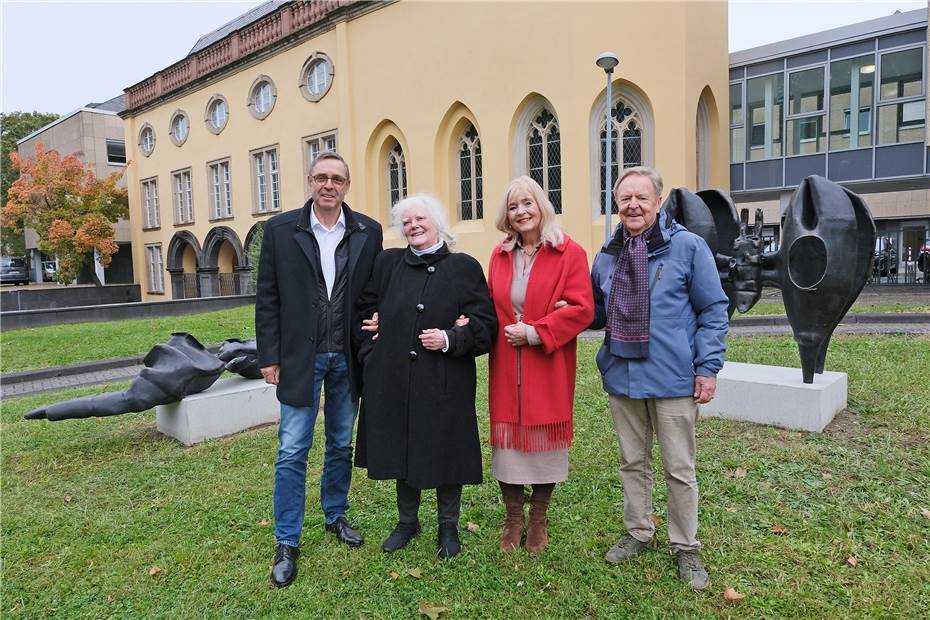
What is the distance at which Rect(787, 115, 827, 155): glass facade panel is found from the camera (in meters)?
18.4

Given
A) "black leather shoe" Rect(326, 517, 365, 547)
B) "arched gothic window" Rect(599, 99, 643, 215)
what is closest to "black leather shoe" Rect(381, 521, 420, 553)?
"black leather shoe" Rect(326, 517, 365, 547)

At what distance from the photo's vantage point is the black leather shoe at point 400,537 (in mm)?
3527

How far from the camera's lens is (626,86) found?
15.7 m

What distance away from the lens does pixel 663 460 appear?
3182 millimetres

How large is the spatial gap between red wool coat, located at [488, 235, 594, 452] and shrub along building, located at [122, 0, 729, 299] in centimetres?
1319

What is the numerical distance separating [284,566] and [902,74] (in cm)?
2076

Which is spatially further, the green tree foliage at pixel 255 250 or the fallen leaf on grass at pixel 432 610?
the green tree foliage at pixel 255 250

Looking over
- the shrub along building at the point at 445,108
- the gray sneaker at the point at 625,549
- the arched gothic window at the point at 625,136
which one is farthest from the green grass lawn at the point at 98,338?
the gray sneaker at the point at 625,549

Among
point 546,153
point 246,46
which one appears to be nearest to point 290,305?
point 546,153

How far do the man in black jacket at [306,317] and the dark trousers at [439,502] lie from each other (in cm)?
54

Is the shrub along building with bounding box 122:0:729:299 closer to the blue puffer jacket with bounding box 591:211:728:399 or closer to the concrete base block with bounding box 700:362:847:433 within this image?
the concrete base block with bounding box 700:362:847:433

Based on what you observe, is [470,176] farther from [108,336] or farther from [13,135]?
[13,135]

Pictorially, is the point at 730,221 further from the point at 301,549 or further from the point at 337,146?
the point at 337,146

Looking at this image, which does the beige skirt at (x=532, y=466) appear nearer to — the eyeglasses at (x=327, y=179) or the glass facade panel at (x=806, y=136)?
the eyeglasses at (x=327, y=179)
